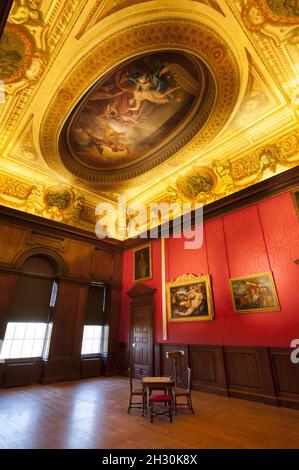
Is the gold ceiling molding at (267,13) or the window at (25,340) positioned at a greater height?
the gold ceiling molding at (267,13)

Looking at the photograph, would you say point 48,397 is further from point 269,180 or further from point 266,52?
point 266,52

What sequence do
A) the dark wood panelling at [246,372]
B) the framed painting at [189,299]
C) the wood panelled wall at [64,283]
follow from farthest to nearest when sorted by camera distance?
the wood panelled wall at [64,283] → the framed painting at [189,299] → the dark wood panelling at [246,372]

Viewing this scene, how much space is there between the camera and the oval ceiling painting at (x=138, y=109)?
5.67 metres

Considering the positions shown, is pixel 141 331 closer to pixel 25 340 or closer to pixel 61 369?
pixel 61 369

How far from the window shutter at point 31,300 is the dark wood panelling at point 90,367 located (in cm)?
214

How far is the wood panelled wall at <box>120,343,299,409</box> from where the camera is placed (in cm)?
550

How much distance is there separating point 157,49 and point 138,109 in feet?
5.49

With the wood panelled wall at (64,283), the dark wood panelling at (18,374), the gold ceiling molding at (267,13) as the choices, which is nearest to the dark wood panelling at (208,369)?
the wood panelled wall at (64,283)

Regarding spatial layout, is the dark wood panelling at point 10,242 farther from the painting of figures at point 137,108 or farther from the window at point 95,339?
the window at point 95,339

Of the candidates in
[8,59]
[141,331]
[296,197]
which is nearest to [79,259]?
[141,331]

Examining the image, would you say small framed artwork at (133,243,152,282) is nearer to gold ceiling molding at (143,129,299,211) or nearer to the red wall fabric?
the red wall fabric

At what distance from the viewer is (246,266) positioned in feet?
22.4

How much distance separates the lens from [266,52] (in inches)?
195

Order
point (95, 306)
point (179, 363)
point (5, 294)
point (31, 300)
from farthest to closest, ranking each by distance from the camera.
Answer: point (95, 306)
point (31, 300)
point (5, 294)
point (179, 363)
